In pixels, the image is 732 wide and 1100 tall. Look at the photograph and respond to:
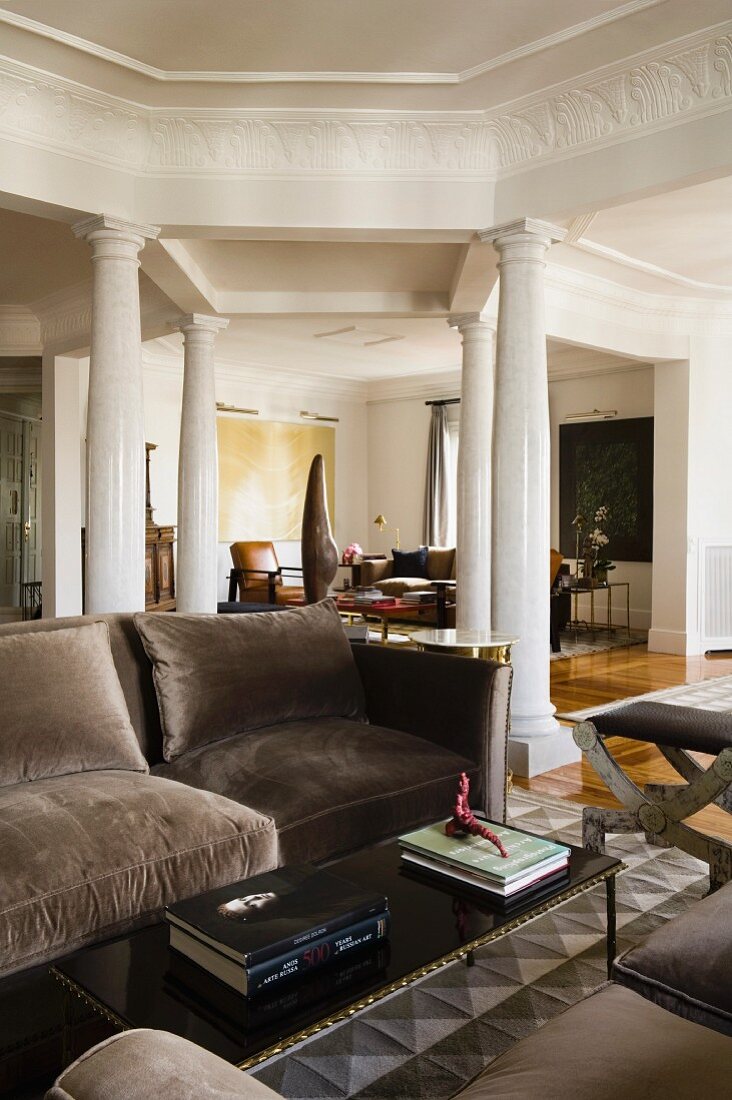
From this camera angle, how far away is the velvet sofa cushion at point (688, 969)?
1.29 meters

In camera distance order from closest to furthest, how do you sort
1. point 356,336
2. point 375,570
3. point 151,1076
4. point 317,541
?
point 151,1076 < point 317,541 < point 356,336 < point 375,570

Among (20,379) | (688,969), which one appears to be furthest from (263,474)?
(688,969)

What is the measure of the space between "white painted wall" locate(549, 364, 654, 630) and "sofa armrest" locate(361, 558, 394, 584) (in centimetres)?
209

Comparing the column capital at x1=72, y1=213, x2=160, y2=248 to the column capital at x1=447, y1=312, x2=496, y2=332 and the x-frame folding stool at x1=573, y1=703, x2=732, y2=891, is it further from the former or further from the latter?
the x-frame folding stool at x1=573, y1=703, x2=732, y2=891

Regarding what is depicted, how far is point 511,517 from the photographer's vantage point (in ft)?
14.1

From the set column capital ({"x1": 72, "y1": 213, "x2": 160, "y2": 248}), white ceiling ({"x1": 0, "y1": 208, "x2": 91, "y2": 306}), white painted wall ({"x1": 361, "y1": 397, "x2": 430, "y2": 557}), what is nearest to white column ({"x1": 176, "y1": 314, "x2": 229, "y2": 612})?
white ceiling ({"x1": 0, "y1": 208, "x2": 91, "y2": 306})

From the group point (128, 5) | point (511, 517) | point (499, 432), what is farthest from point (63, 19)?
point (511, 517)

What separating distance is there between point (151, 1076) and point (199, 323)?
5.89 metres

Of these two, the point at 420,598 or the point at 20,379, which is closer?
the point at 420,598

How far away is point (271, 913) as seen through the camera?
1.50 metres

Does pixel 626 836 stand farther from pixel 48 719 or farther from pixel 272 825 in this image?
→ pixel 48 719

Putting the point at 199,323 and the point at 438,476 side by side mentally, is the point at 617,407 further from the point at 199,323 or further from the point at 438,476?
the point at 199,323

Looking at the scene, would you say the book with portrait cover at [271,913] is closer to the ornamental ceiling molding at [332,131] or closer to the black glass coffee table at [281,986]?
the black glass coffee table at [281,986]

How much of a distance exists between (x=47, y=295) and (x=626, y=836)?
609 cm
